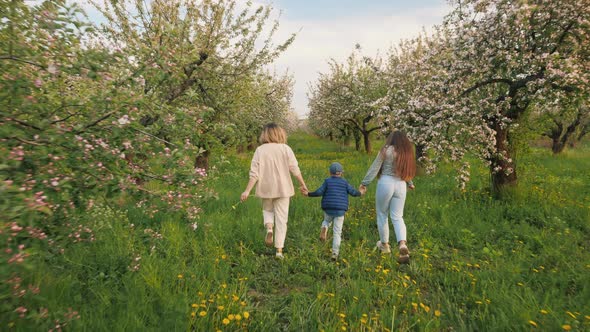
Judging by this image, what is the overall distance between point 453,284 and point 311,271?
2180mm

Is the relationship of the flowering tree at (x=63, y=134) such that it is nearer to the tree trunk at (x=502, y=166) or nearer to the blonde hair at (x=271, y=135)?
the blonde hair at (x=271, y=135)

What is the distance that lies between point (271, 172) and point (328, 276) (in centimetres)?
204

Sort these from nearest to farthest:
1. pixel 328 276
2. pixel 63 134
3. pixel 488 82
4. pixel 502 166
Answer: pixel 63 134, pixel 328 276, pixel 488 82, pixel 502 166

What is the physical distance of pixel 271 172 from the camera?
5.87m

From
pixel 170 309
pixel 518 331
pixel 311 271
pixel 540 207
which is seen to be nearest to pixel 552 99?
pixel 540 207

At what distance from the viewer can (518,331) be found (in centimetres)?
360

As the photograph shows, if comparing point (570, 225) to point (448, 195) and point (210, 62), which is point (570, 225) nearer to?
point (448, 195)

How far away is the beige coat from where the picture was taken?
5.87 meters

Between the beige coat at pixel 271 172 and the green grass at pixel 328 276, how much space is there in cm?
106

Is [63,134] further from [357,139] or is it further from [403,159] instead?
[357,139]

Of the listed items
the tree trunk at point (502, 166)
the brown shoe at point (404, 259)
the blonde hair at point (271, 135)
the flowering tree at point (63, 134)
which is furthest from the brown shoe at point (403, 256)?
the tree trunk at point (502, 166)

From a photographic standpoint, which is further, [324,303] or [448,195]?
[448,195]

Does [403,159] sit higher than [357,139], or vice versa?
[357,139]

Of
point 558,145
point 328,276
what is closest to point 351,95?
point 558,145
